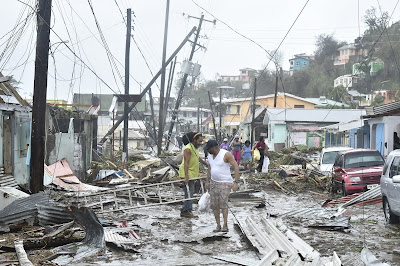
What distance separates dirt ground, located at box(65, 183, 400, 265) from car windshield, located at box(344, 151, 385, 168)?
136 inches

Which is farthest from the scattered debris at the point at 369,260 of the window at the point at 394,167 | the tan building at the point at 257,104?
the tan building at the point at 257,104

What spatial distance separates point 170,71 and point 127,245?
32.3 meters

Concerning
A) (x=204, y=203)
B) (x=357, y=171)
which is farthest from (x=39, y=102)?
(x=357, y=171)

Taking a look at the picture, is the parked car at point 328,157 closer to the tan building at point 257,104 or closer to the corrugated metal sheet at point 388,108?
the corrugated metal sheet at point 388,108

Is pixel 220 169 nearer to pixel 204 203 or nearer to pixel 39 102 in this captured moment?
pixel 204 203

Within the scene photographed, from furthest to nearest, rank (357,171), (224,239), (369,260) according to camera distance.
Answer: (357,171), (224,239), (369,260)

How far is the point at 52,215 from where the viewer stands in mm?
10523

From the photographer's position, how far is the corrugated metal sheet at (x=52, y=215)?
10.5 meters

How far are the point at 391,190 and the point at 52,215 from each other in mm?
6739

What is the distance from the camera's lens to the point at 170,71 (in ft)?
133

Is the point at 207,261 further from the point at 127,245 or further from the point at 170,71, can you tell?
the point at 170,71

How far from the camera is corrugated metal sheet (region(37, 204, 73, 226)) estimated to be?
10.5 meters

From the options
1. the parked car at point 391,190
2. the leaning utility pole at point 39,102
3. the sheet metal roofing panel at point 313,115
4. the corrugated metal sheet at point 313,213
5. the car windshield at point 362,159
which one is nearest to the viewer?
the parked car at point 391,190

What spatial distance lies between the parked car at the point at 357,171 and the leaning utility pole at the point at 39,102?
29.9 ft
